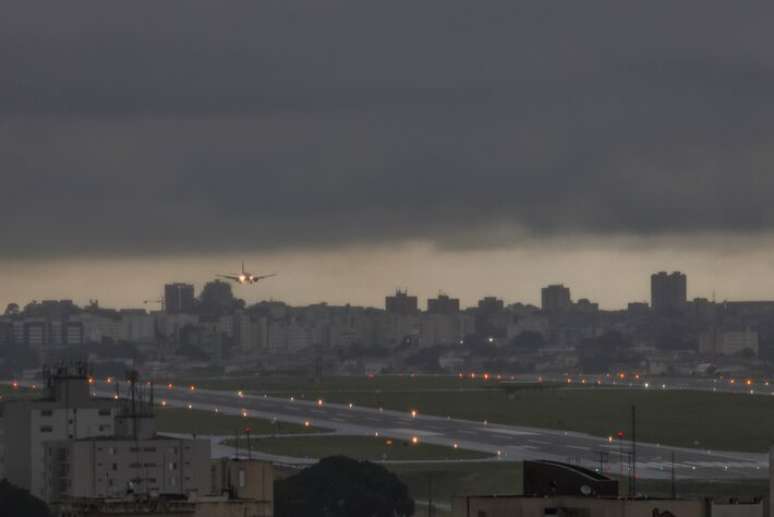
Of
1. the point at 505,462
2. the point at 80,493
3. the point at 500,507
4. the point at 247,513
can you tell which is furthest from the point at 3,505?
the point at 500,507

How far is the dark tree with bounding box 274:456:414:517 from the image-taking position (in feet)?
447

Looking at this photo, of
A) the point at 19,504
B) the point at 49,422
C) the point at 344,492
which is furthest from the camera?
the point at 49,422

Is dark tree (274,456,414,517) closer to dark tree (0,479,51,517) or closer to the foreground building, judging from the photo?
dark tree (0,479,51,517)

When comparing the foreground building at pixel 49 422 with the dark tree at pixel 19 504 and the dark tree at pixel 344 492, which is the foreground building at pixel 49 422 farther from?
the dark tree at pixel 19 504

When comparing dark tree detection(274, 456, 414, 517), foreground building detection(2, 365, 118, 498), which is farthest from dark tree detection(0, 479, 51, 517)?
foreground building detection(2, 365, 118, 498)

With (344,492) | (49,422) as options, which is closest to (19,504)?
(344,492)

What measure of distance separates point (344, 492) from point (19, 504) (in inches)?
653

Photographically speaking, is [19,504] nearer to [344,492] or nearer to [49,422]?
[344,492]

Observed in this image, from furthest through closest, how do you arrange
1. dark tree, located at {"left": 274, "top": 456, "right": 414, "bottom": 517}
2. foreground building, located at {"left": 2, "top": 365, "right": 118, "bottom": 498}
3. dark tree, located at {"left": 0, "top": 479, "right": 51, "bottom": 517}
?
foreground building, located at {"left": 2, "top": 365, "right": 118, "bottom": 498} → dark tree, located at {"left": 274, "top": 456, "right": 414, "bottom": 517} → dark tree, located at {"left": 0, "top": 479, "right": 51, "bottom": 517}

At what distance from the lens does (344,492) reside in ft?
455

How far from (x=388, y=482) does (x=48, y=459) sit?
17205mm

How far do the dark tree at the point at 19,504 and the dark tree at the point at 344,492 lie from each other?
10.6 metres

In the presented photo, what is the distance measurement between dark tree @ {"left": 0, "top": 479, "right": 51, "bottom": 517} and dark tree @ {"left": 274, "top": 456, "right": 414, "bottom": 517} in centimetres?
1064

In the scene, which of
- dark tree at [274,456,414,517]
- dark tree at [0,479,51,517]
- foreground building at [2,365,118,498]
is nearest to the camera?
dark tree at [0,479,51,517]
